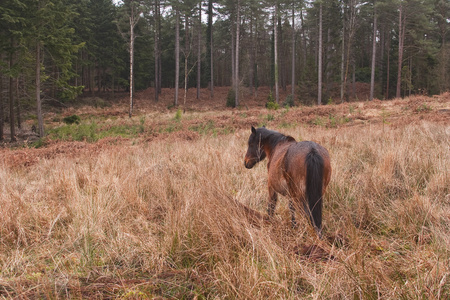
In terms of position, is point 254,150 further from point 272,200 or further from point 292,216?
point 292,216

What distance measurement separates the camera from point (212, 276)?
2010 millimetres

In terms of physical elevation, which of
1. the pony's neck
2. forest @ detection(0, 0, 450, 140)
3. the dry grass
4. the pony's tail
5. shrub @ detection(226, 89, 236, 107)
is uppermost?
A: forest @ detection(0, 0, 450, 140)

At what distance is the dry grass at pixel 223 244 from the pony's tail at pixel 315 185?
0.52ft

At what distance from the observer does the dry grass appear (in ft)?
5.70

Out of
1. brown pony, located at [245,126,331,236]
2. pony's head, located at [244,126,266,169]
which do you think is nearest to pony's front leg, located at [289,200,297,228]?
brown pony, located at [245,126,331,236]

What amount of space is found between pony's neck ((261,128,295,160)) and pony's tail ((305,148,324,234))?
971 millimetres

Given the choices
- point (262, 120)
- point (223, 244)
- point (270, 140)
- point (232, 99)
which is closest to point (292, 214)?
point (223, 244)

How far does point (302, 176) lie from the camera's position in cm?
268

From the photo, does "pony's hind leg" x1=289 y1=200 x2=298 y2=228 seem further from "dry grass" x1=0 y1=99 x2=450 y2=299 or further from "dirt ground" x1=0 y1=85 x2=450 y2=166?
"dirt ground" x1=0 y1=85 x2=450 y2=166

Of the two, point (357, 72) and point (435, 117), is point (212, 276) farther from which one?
point (357, 72)

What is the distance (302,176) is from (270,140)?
119cm

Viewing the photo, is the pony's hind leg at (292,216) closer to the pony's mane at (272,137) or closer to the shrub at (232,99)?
the pony's mane at (272,137)

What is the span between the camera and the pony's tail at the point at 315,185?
8.34ft

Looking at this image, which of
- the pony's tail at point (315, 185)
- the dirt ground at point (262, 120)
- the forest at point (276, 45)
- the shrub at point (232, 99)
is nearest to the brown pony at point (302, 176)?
the pony's tail at point (315, 185)
